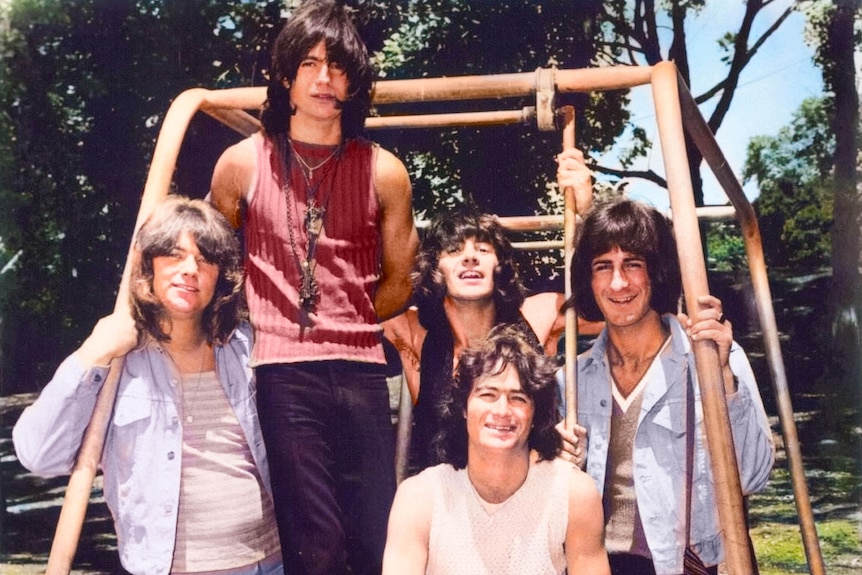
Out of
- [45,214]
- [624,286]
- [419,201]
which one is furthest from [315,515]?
[45,214]

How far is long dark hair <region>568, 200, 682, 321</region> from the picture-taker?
1704mm

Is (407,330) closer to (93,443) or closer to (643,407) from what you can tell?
(643,407)

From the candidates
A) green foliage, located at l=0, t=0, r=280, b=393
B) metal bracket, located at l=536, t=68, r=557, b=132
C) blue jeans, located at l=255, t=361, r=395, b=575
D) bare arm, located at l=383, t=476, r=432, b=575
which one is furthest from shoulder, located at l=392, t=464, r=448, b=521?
green foliage, located at l=0, t=0, r=280, b=393

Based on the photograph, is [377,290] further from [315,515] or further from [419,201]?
[419,201]

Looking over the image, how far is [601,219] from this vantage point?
67.6 inches

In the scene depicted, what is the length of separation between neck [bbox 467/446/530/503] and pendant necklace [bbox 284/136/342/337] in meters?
0.40

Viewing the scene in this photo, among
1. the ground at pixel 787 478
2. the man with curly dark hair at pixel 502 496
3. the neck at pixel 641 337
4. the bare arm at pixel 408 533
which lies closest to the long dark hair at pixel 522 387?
the man with curly dark hair at pixel 502 496

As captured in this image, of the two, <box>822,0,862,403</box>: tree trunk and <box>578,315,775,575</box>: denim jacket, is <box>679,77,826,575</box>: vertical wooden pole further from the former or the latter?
<box>822,0,862,403</box>: tree trunk

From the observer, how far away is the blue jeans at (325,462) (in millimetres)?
1548

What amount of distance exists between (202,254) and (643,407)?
88 cm

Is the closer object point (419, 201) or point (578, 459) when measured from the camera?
point (578, 459)

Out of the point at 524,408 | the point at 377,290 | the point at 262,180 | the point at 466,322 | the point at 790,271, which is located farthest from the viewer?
the point at 790,271

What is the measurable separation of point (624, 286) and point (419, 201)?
2.41ft

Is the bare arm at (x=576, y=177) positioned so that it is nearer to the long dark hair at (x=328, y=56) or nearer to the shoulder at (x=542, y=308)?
the shoulder at (x=542, y=308)
